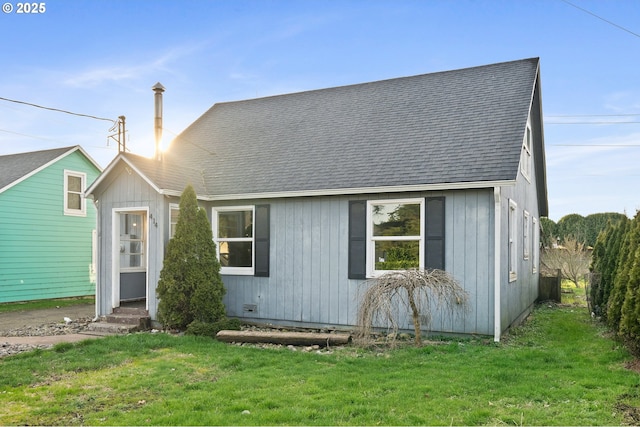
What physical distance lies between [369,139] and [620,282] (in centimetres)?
546

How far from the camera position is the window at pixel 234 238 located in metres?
10.9

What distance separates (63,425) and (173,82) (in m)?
10.0

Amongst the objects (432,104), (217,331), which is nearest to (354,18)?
(432,104)

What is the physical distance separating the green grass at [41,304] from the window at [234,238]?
7.16m

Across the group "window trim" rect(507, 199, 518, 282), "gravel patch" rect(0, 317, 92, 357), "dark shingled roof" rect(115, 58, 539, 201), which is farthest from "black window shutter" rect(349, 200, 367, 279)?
"gravel patch" rect(0, 317, 92, 357)

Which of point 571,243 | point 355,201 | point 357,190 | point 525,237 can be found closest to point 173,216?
point 355,201

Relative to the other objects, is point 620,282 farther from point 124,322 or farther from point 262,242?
point 124,322

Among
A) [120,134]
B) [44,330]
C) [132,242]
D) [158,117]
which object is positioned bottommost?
[44,330]

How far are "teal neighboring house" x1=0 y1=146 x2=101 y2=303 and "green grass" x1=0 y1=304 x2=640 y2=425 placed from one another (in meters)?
9.13

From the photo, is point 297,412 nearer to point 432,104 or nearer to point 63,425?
point 63,425

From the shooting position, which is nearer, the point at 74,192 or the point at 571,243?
the point at 74,192

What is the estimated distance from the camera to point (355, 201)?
978cm

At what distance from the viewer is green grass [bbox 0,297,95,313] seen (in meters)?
14.5

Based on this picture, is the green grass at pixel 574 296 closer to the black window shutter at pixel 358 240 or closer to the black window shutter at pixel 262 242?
the black window shutter at pixel 358 240
